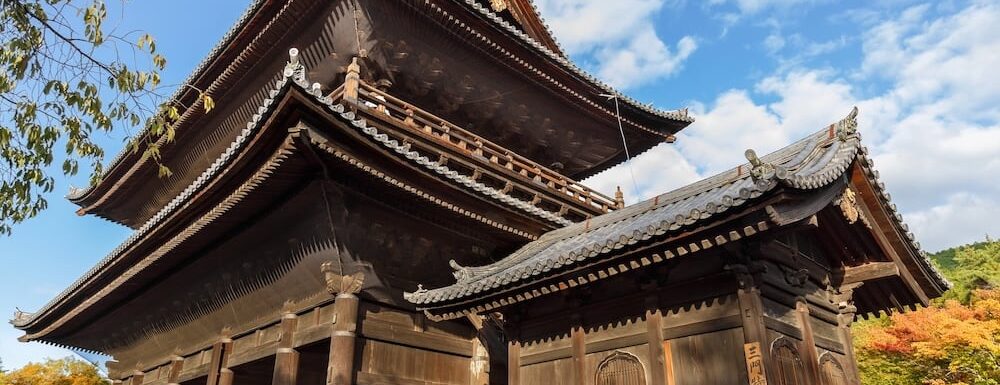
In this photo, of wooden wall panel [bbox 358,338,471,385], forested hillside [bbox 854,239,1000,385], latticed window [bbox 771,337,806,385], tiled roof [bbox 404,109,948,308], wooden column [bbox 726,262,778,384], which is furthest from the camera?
forested hillside [bbox 854,239,1000,385]

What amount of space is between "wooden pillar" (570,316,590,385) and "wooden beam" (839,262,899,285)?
149 inches

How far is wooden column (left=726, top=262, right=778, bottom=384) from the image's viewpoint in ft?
21.4

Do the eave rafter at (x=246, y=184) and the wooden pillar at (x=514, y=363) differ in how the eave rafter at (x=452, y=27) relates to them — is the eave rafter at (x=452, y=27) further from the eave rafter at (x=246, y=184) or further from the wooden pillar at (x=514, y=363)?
the wooden pillar at (x=514, y=363)

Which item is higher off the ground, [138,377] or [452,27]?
[452,27]

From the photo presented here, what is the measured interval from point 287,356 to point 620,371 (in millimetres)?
5790

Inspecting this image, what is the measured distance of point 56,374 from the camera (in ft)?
105

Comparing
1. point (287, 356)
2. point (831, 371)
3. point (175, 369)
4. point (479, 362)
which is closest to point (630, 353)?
point (831, 371)

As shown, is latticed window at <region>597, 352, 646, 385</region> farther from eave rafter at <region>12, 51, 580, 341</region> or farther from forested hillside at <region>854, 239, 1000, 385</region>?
forested hillside at <region>854, 239, 1000, 385</region>

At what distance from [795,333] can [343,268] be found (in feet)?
21.2

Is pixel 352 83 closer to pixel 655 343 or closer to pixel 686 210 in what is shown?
pixel 686 210

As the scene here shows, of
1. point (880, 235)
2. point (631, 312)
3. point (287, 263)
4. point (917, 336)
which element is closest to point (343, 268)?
point (287, 263)

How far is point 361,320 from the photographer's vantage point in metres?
9.82

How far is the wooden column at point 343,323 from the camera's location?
923 centimetres

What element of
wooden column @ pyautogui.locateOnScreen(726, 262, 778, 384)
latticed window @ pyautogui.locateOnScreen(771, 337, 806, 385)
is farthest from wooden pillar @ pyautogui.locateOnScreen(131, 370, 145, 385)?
latticed window @ pyautogui.locateOnScreen(771, 337, 806, 385)
